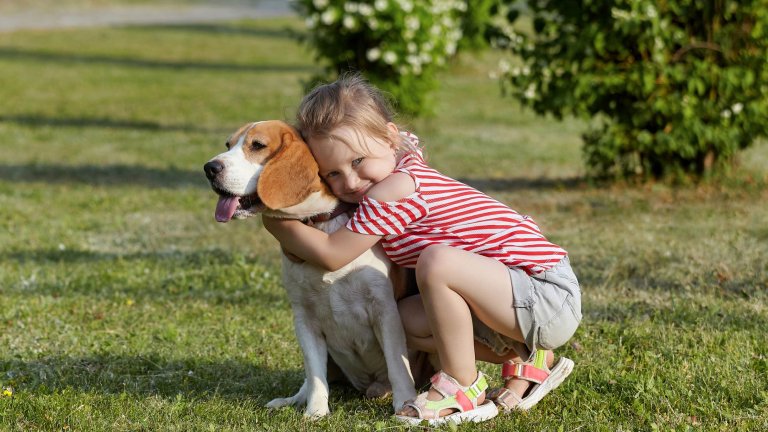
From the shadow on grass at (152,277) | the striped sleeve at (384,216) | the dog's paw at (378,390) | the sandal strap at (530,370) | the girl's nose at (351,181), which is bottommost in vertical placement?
the shadow on grass at (152,277)

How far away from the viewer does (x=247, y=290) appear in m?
6.68

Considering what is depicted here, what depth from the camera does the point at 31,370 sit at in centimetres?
505

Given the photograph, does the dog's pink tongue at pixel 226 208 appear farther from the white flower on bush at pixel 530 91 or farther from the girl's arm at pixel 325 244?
the white flower on bush at pixel 530 91

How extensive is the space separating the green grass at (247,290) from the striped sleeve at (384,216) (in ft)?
2.49

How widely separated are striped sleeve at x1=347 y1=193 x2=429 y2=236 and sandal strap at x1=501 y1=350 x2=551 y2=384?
82cm

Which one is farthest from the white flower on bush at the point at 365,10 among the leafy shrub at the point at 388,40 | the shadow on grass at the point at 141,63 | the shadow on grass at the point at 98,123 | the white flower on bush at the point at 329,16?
the shadow on grass at the point at 141,63

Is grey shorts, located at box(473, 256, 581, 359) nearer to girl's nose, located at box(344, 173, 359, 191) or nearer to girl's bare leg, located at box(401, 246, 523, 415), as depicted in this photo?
girl's bare leg, located at box(401, 246, 523, 415)

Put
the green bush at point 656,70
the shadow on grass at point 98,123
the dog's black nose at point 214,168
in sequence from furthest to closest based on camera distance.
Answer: the shadow on grass at point 98,123 → the green bush at point 656,70 → the dog's black nose at point 214,168

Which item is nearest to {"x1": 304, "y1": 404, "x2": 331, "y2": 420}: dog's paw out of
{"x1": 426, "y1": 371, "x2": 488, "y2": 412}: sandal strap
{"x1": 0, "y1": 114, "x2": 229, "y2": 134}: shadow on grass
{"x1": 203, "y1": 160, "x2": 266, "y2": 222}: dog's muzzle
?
{"x1": 426, "y1": 371, "x2": 488, "y2": 412}: sandal strap

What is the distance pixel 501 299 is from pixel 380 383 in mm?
757

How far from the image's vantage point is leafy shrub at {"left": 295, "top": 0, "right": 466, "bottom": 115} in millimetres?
13203

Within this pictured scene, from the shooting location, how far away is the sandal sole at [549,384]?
4340mm

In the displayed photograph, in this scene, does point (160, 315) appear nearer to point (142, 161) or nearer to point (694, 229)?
point (694, 229)

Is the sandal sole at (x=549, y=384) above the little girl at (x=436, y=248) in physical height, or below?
below
